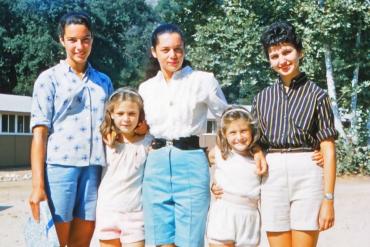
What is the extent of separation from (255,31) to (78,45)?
14.0 metres

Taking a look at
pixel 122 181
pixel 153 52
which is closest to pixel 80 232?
pixel 122 181

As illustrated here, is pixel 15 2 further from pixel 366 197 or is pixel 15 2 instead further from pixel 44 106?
pixel 44 106

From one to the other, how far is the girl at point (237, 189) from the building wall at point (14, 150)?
2060cm

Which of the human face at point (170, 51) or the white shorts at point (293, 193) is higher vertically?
the human face at point (170, 51)

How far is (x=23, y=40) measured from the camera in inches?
1388

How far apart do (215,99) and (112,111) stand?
748mm

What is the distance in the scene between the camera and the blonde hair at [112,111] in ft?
12.8

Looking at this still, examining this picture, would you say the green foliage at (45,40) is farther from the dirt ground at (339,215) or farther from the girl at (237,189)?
the girl at (237,189)

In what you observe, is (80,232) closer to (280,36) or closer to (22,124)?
(280,36)

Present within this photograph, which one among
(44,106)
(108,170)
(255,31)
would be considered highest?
(255,31)

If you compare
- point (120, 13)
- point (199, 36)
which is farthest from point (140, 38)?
point (199, 36)

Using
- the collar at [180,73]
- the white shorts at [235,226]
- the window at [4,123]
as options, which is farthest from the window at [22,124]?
the white shorts at [235,226]

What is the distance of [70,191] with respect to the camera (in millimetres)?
3822

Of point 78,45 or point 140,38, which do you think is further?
point 140,38
